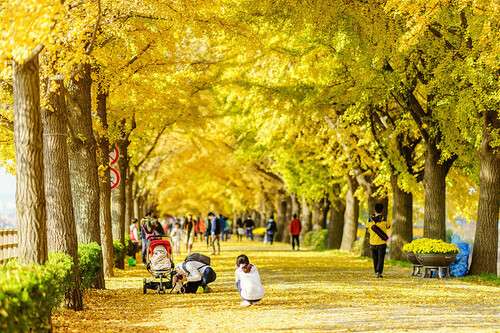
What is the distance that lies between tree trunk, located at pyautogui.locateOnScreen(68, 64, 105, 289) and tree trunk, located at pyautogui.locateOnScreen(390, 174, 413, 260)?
13.7 metres

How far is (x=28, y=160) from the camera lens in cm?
918

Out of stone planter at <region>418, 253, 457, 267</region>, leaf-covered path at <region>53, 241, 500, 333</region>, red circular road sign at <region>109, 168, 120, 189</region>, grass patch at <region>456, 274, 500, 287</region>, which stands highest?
red circular road sign at <region>109, 168, 120, 189</region>

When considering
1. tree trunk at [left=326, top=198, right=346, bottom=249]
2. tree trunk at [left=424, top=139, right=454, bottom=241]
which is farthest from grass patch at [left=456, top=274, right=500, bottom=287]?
tree trunk at [left=326, top=198, right=346, bottom=249]

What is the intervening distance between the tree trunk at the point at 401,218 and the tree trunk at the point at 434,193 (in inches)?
167

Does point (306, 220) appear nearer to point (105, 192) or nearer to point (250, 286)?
point (105, 192)

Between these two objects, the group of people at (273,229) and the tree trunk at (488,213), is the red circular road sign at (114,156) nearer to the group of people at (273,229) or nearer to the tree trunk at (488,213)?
the tree trunk at (488,213)

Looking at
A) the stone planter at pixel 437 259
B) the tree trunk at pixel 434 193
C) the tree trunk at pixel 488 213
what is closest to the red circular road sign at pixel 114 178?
the stone planter at pixel 437 259

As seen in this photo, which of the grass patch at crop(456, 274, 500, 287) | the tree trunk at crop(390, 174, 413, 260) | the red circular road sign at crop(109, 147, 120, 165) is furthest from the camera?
the tree trunk at crop(390, 174, 413, 260)

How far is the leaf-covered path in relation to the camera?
1018cm

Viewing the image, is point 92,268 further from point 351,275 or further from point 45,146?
point 351,275

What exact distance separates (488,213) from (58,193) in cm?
1240

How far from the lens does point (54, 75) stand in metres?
11.7

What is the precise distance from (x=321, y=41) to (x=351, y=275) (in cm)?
709

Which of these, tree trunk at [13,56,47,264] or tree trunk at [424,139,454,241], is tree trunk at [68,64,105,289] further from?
tree trunk at [424,139,454,241]
